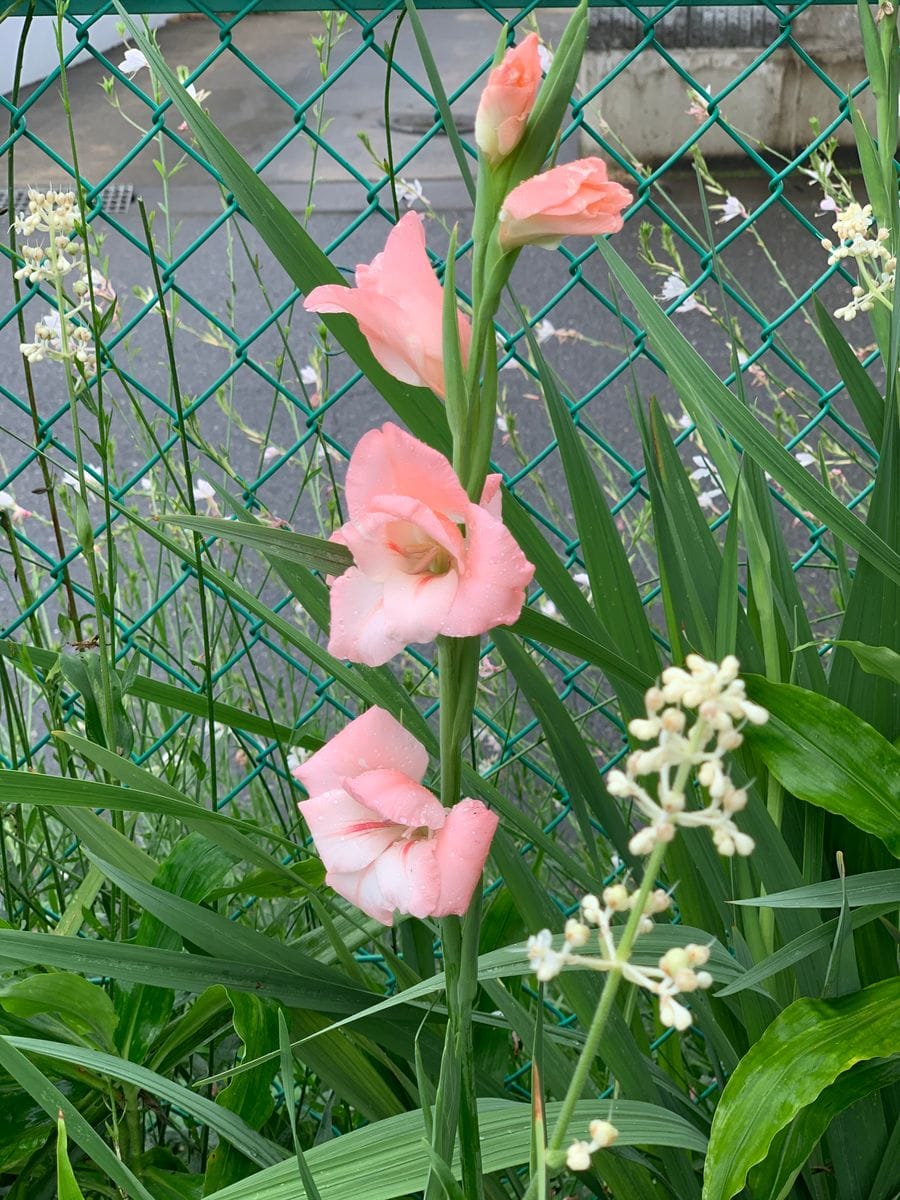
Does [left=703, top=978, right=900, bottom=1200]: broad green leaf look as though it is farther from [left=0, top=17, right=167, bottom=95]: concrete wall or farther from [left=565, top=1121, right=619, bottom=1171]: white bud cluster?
[left=0, top=17, right=167, bottom=95]: concrete wall

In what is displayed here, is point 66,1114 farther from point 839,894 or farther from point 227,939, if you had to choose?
point 839,894

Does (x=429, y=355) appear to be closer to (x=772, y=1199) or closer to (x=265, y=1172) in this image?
(x=265, y=1172)

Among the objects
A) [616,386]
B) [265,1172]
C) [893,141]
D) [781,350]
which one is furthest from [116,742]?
[616,386]

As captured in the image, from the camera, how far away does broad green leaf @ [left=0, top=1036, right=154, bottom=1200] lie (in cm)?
62

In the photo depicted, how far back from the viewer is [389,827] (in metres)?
0.50

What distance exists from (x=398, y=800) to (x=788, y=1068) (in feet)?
1.26

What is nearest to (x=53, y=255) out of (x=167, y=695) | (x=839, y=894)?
(x=167, y=695)

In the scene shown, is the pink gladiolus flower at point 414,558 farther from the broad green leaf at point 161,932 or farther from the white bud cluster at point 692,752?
the broad green leaf at point 161,932

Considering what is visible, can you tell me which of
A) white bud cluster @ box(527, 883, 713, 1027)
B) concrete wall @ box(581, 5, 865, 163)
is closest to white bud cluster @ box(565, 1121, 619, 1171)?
white bud cluster @ box(527, 883, 713, 1027)

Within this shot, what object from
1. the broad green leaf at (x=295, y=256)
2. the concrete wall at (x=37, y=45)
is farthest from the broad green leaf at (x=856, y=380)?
the concrete wall at (x=37, y=45)

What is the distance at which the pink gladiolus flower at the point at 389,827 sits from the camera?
454mm

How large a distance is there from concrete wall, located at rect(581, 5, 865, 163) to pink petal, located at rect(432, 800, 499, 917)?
5005mm

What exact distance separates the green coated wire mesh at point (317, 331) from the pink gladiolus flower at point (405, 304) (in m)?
0.44

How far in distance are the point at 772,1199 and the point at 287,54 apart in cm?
792
